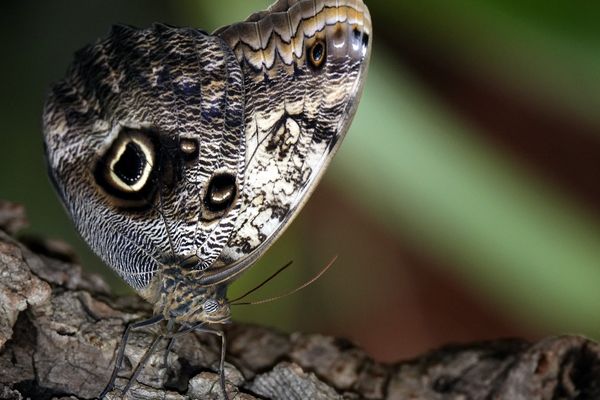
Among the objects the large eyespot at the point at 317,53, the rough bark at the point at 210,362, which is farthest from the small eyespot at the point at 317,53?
the rough bark at the point at 210,362

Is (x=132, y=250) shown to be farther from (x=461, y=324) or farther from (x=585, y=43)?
(x=461, y=324)

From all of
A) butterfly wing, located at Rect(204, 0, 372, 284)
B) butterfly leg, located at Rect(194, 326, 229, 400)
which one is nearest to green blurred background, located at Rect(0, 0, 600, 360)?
butterfly wing, located at Rect(204, 0, 372, 284)

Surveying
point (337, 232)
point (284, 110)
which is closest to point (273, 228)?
point (284, 110)

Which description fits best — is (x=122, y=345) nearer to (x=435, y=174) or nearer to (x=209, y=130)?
(x=209, y=130)

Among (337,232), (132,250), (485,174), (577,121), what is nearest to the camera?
(132,250)

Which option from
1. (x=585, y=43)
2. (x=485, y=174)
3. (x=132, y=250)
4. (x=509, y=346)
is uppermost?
(x=585, y=43)

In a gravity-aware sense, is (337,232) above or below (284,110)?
above

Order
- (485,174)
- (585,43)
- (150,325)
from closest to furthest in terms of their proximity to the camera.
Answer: (150,325)
(585,43)
(485,174)
